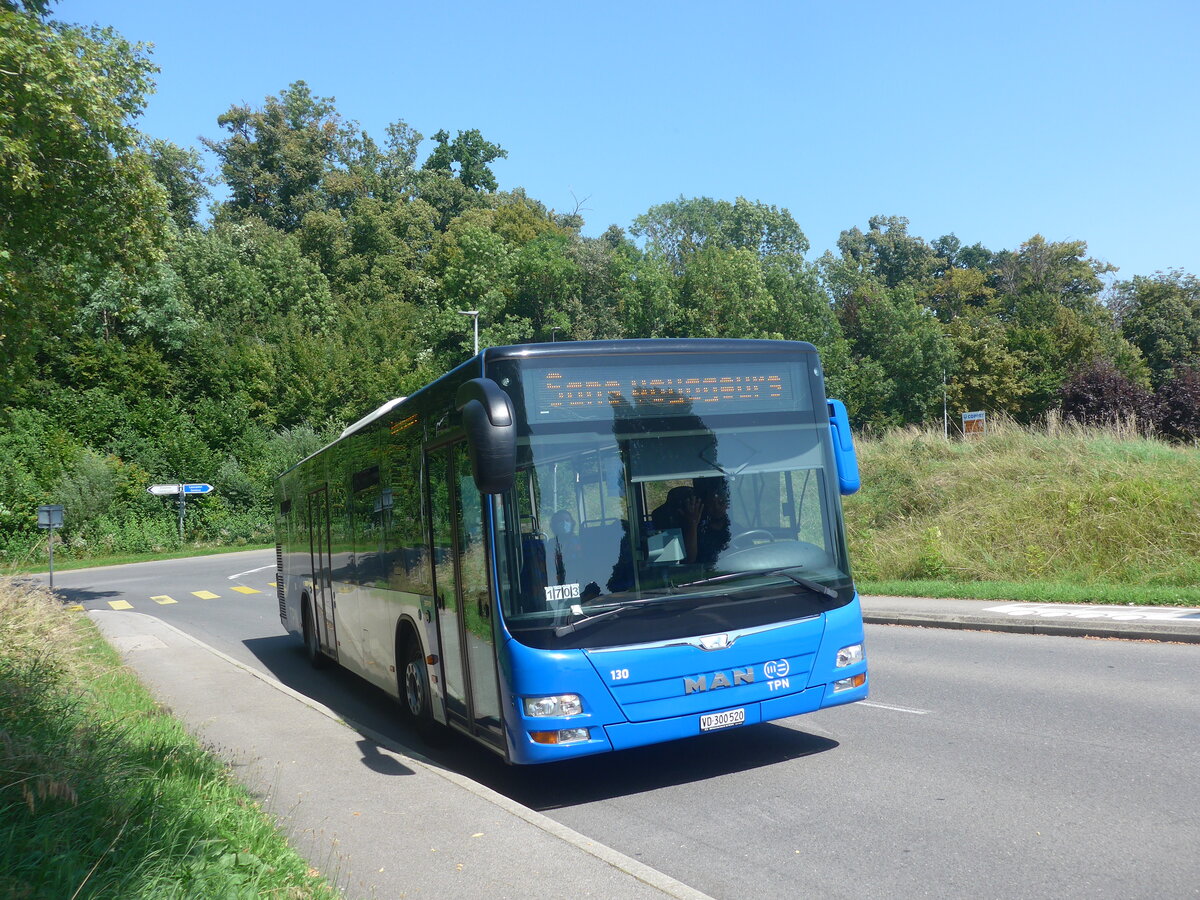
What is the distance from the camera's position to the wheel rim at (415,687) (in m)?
8.82

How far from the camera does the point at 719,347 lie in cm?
748

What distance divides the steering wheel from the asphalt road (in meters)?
1.62

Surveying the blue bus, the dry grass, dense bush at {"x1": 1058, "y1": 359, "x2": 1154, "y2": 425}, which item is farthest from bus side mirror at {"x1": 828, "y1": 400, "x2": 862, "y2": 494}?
dense bush at {"x1": 1058, "y1": 359, "x2": 1154, "y2": 425}

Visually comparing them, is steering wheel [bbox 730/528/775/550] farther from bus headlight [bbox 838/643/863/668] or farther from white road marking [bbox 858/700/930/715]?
white road marking [bbox 858/700/930/715]

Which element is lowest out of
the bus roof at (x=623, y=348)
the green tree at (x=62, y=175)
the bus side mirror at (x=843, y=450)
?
the bus side mirror at (x=843, y=450)

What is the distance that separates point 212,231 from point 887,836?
7060 cm

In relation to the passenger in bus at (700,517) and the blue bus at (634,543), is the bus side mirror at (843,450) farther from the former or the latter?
the passenger in bus at (700,517)

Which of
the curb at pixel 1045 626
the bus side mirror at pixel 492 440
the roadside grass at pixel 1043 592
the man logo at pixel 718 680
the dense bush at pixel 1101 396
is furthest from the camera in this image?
the dense bush at pixel 1101 396

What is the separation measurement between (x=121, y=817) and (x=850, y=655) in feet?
15.8

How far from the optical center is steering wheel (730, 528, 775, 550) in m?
7.05

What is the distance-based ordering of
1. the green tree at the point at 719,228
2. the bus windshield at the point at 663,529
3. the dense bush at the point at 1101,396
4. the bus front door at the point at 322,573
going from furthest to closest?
the green tree at the point at 719,228, the dense bush at the point at 1101,396, the bus front door at the point at 322,573, the bus windshield at the point at 663,529

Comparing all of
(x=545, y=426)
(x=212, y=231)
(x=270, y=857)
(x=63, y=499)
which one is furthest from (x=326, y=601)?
(x=212, y=231)

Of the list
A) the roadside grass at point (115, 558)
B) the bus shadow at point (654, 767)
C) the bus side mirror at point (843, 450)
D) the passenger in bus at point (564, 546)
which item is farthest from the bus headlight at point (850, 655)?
the roadside grass at point (115, 558)

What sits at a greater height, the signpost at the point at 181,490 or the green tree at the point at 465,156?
the green tree at the point at 465,156
